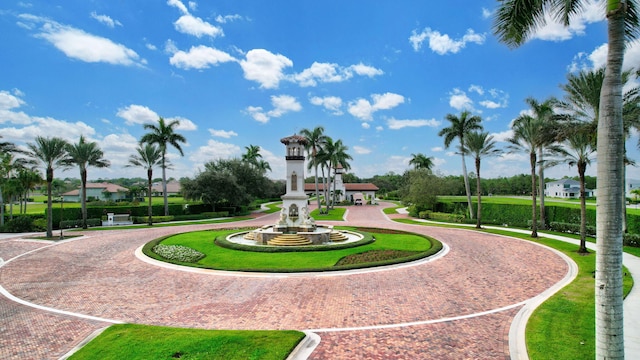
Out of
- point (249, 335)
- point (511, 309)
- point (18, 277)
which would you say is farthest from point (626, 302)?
point (18, 277)

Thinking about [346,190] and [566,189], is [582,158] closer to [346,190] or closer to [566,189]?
[346,190]

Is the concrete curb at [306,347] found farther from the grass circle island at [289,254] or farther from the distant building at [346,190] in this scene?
the distant building at [346,190]

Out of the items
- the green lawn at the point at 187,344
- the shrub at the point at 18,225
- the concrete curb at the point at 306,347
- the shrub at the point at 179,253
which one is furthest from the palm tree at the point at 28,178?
the concrete curb at the point at 306,347

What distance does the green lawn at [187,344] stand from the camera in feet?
24.5

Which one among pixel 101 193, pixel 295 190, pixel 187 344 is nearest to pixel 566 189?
pixel 295 190

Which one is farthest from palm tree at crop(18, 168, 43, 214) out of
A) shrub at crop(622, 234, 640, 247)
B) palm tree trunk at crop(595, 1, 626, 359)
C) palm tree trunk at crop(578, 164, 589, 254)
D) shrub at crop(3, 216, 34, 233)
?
shrub at crop(622, 234, 640, 247)

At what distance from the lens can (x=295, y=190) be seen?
23891mm

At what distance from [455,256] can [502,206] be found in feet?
76.3

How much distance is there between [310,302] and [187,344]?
4.33 metres

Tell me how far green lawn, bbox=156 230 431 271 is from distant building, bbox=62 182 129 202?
73.7 metres

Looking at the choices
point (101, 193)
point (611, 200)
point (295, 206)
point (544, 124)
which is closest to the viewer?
point (611, 200)

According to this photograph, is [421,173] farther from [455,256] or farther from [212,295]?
[212,295]

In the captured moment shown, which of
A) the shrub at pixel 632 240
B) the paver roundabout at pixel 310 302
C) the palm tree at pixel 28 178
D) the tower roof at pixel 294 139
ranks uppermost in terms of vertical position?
the tower roof at pixel 294 139

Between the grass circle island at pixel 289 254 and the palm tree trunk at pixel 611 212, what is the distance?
412 inches
